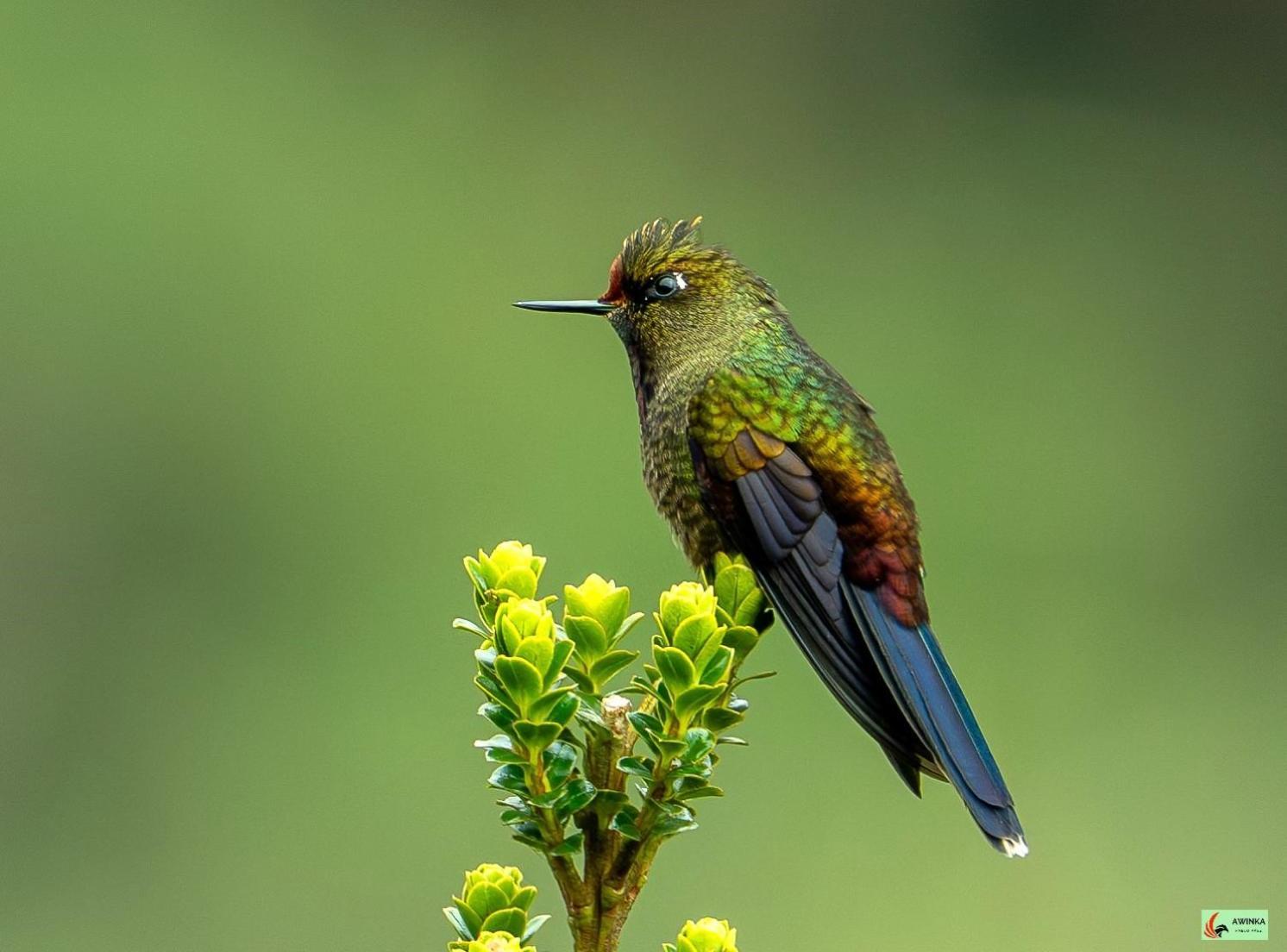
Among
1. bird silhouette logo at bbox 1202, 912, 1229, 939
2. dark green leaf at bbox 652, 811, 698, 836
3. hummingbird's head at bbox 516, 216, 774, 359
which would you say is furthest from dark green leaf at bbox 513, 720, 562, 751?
bird silhouette logo at bbox 1202, 912, 1229, 939

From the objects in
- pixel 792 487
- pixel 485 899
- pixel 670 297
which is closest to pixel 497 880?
pixel 485 899

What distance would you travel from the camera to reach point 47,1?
6539 millimetres

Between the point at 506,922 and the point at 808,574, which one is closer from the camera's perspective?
the point at 506,922

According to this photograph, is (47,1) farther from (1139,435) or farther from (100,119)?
(1139,435)

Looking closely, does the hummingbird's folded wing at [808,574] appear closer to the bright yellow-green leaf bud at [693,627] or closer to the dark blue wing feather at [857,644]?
the dark blue wing feather at [857,644]

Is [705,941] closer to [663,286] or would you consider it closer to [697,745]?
[697,745]

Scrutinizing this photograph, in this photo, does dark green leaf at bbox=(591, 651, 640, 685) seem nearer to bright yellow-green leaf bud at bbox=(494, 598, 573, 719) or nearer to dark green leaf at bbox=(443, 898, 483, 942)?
bright yellow-green leaf bud at bbox=(494, 598, 573, 719)

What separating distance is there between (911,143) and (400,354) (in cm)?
256

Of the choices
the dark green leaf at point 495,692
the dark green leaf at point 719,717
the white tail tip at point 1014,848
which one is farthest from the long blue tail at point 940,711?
the dark green leaf at point 495,692

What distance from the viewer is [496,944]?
1.14 metres

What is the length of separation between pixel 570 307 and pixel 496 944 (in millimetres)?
1519

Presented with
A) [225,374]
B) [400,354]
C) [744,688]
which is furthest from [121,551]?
[744,688]

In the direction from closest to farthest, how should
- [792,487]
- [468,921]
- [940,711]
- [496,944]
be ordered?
[496,944], [468,921], [940,711], [792,487]

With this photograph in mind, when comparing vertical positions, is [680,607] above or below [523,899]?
above
